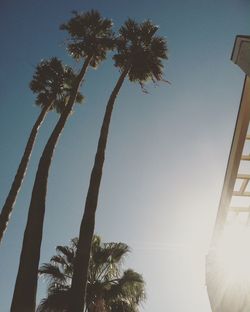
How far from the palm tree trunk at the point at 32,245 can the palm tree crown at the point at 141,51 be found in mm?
7215

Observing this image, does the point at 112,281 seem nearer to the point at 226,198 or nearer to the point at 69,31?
the point at 226,198

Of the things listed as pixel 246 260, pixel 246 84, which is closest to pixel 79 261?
pixel 246 260

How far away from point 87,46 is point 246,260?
1317cm

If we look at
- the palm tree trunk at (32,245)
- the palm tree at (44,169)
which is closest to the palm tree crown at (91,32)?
the palm tree at (44,169)

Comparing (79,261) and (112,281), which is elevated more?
(79,261)

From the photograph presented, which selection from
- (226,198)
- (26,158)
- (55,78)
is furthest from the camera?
(55,78)

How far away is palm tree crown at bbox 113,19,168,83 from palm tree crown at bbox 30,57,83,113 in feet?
12.6

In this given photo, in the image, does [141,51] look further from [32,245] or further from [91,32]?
[32,245]

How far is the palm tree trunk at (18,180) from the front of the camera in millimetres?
12508

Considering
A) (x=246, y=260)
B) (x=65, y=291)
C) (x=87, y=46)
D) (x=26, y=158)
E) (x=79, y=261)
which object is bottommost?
(x=65, y=291)

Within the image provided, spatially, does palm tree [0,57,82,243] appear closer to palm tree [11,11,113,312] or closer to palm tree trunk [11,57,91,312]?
palm tree [11,11,113,312]

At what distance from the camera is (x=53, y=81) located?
63.5 ft

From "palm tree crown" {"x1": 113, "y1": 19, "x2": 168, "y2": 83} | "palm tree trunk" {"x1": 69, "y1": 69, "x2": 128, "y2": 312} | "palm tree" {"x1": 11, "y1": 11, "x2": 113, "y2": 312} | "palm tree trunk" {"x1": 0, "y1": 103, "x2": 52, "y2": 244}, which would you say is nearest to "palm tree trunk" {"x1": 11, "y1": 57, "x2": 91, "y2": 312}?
"palm tree" {"x1": 11, "y1": 11, "x2": 113, "y2": 312}

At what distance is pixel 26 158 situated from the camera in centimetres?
1498
